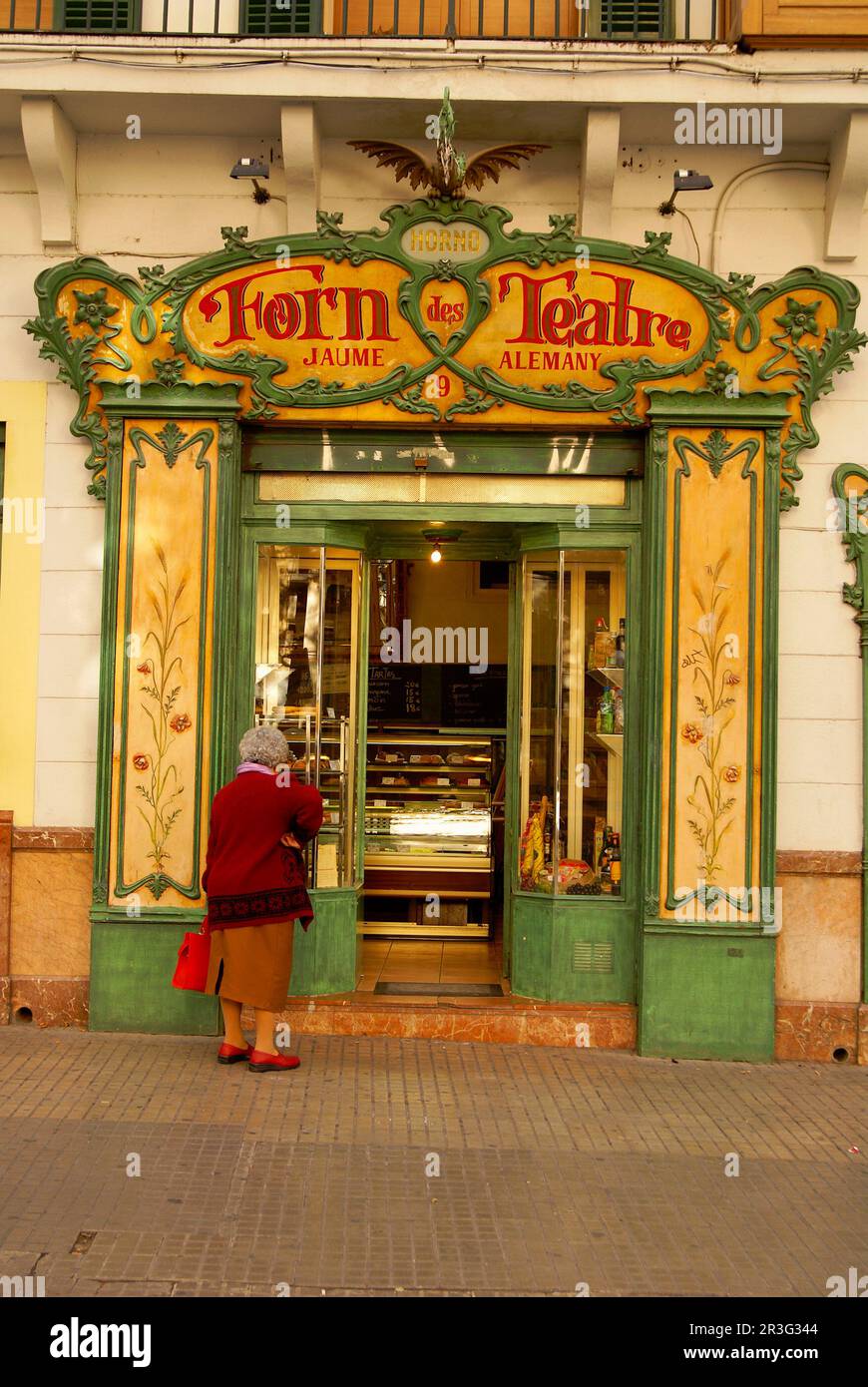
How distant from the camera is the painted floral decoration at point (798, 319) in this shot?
759cm

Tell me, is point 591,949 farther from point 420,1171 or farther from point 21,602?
point 21,602

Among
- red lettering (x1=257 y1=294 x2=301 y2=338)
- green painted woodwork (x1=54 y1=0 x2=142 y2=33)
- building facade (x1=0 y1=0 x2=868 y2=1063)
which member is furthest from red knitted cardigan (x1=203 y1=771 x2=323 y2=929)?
green painted woodwork (x1=54 y1=0 x2=142 y2=33)

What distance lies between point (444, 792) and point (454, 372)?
12.6ft

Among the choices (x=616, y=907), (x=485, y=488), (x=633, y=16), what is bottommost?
(x=616, y=907)

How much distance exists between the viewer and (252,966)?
6980mm

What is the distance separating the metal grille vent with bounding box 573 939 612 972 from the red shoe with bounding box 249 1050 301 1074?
1.91 metres

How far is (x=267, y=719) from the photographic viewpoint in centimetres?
812

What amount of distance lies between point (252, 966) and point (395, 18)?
5.93 meters

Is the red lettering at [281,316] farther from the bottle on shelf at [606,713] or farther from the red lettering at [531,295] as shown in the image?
the bottle on shelf at [606,713]

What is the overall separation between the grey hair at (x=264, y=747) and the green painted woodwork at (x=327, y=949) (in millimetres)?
1283

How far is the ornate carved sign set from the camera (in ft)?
25.1

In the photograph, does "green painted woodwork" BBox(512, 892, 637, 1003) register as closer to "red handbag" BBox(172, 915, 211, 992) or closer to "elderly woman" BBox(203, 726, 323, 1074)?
"elderly woman" BBox(203, 726, 323, 1074)

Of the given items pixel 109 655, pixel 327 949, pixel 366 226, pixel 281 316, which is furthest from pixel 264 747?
pixel 366 226

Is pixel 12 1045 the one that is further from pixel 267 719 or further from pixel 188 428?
pixel 188 428
